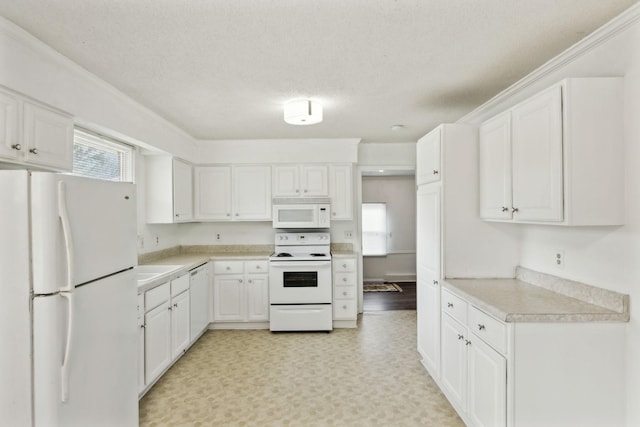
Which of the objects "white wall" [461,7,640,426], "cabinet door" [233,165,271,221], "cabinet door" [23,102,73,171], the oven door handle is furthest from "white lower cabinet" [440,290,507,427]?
"cabinet door" [23,102,73,171]

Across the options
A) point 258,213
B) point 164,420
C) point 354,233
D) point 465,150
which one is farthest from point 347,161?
point 164,420

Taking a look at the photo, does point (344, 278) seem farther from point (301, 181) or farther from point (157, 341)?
point (157, 341)

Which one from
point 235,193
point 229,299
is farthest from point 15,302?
point 235,193

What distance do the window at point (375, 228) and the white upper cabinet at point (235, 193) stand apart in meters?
3.06

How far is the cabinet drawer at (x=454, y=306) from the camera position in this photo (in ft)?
6.99

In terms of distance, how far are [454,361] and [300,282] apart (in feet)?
6.53

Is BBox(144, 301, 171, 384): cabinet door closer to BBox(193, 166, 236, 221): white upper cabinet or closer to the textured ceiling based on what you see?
BBox(193, 166, 236, 221): white upper cabinet

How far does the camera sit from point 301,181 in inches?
164

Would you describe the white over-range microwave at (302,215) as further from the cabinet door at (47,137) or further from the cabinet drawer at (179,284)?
the cabinet door at (47,137)

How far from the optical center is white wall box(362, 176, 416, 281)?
6695mm

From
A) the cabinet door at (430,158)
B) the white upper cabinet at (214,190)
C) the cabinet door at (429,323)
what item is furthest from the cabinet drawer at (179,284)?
the cabinet door at (430,158)

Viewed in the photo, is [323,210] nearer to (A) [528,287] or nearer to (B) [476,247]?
(B) [476,247]

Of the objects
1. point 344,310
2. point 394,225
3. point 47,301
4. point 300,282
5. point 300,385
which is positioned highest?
point 394,225

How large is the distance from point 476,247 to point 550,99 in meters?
1.15
